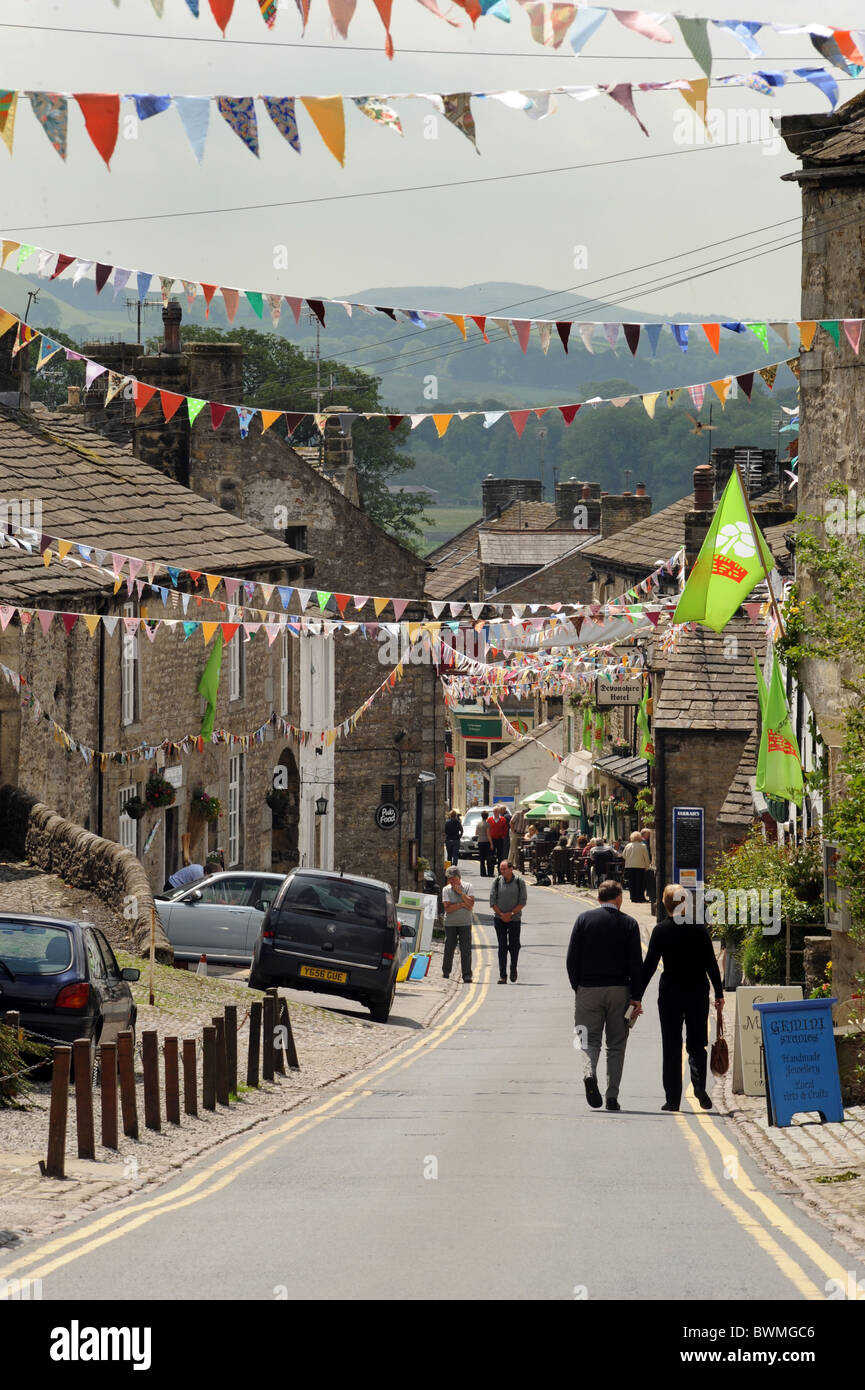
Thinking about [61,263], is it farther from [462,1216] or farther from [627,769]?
[627,769]

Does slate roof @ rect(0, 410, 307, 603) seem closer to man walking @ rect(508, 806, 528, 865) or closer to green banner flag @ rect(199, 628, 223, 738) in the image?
green banner flag @ rect(199, 628, 223, 738)

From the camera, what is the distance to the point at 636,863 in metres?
35.2

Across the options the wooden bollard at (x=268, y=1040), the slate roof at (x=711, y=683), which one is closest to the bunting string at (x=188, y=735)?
the slate roof at (x=711, y=683)

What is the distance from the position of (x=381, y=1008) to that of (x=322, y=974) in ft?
3.66

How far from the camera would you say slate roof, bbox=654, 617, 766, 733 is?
35.3 m

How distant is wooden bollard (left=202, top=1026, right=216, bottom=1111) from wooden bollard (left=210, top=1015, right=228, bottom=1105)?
2.1 inches

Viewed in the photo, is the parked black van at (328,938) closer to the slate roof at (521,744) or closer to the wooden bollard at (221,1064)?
the wooden bollard at (221,1064)

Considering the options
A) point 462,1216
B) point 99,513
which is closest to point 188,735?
point 99,513

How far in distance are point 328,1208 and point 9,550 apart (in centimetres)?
1634

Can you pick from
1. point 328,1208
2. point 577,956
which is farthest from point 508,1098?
point 328,1208

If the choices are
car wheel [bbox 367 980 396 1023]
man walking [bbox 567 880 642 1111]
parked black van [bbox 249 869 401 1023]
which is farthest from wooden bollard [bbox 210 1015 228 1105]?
car wheel [bbox 367 980 396 1023]

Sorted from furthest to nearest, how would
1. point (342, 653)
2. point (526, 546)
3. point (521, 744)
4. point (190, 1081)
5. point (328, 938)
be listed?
point (526, 546)
point (521, 744)
point (342, 653)
point (328, 938)
point (190, 1081)

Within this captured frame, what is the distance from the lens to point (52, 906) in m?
21.3

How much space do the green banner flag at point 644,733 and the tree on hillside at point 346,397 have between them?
43.8 metres
